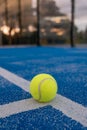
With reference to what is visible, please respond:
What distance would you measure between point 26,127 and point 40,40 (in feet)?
31.1

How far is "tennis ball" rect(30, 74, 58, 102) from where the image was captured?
170cm

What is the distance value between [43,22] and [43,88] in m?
9.21

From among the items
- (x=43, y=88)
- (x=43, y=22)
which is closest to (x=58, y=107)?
(x=43, y=88)

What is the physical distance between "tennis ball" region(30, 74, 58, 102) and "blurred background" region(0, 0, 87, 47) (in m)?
6.99

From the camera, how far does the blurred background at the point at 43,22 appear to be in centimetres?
923

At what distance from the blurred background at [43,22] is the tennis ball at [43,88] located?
6.99 meters

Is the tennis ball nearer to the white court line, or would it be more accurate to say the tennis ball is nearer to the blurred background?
the white court line

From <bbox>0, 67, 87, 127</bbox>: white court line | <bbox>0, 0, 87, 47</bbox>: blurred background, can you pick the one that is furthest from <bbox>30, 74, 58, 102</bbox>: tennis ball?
<bbox>0, 0, 87, 47</bbox>: blurred background

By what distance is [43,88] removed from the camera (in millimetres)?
1699

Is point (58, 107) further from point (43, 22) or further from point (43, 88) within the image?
point (43, 22)

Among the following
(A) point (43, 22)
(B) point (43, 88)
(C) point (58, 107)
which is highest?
(A) point (43, 22)

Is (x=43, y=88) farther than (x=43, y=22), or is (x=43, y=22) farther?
(x=43, y=22)

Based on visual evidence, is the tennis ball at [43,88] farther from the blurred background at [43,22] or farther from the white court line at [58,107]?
the blurred background at [43,22]

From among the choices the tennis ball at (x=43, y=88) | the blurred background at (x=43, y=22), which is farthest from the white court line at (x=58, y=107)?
the blurred background at (x=43, y=22)
